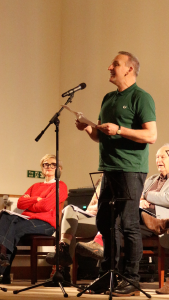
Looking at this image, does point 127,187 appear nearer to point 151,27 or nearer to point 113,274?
point 113,274

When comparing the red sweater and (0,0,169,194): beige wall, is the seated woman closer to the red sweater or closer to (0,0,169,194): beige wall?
the red sweater

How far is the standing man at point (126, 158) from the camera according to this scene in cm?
242

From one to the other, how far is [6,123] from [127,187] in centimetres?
264

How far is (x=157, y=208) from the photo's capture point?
10.5 feet

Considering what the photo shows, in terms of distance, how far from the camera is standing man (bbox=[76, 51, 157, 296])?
2418 millimetres

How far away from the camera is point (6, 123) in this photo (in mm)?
4762

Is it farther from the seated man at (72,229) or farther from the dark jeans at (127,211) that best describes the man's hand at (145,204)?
the dark jeans at (127,211)

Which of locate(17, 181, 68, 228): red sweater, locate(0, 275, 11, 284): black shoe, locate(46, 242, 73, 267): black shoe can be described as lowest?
locate(0, 275, 11, 284): black shoe

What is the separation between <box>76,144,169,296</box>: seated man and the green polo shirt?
597mm

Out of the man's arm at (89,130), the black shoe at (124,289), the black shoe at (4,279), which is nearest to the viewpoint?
the black shoe at (124,289)

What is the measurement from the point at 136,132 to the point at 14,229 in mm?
1591

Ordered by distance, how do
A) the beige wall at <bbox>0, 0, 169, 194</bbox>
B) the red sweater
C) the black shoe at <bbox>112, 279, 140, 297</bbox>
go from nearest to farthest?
the black shoe at <bbox>112, 279, 140, 297</bbox> < the red sweater < the beige wall at <bbox>0, 0, 169, 194</bbox>

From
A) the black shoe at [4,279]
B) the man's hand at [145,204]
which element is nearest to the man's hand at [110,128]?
the man's hand at [145,204]

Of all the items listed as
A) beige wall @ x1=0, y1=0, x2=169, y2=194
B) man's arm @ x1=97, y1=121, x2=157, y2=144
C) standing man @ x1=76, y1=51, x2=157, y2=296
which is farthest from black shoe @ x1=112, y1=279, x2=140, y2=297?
beige wall @ x1=0, y1=0, x2=169, y2=194
